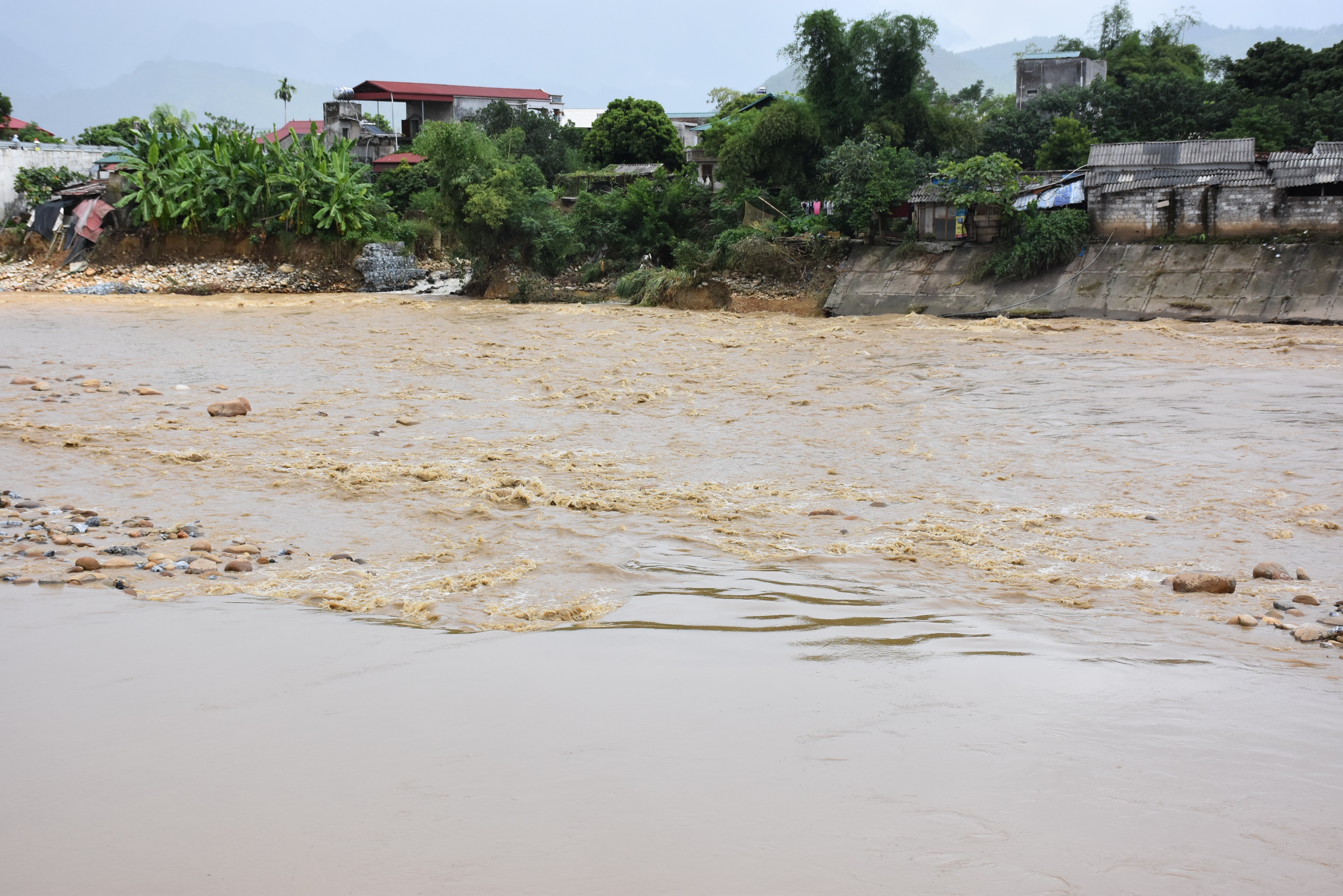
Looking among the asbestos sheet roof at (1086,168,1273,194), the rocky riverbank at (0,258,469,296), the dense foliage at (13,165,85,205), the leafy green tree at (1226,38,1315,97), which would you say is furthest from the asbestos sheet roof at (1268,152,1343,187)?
the dense foliage at (13,165,85,205)

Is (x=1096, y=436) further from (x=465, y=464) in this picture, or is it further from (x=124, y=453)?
(x=124, y=453)

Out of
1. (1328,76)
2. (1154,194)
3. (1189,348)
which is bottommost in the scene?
(1189,348)

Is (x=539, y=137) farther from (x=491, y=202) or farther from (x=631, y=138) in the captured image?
(x=491, y=202)

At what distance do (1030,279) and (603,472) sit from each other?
14.8 m

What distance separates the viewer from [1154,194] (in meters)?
19.7

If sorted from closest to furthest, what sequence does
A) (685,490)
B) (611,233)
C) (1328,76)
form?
(685,490) < (611,233) < (1328,76)

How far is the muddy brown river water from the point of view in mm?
2691

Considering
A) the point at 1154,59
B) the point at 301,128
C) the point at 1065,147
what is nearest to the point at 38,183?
the point at 301,128

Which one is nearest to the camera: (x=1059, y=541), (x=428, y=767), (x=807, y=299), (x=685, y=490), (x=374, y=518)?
(x=428, y=767)

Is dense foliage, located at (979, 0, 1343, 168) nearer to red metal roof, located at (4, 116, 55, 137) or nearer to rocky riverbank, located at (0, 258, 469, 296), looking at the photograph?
rocky riverbank, located at (0, 258, 469, 296)

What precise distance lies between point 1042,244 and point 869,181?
183 inches

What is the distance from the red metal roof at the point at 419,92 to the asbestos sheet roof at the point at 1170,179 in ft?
123

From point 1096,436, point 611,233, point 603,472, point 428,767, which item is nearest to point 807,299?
point 611,233

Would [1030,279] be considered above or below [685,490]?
above
